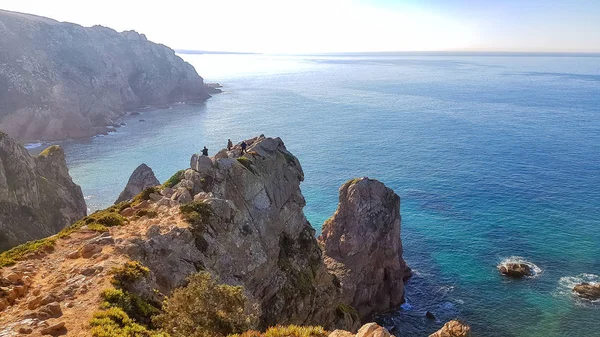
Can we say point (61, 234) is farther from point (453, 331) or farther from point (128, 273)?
point (453, 331)

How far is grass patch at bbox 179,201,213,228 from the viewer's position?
32406 mm

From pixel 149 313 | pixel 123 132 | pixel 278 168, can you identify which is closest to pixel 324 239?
pixel 278 168

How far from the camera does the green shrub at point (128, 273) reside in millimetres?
23153

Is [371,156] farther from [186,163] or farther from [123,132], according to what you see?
[123,132]

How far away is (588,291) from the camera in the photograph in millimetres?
59875

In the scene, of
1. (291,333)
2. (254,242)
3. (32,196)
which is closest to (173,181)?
(254,242)

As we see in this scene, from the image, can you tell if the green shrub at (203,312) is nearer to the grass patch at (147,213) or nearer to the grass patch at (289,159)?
the grass patch at (147,213)

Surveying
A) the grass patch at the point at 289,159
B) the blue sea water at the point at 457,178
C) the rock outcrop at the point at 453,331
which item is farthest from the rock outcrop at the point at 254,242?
the blue sea water at the point at 457,178

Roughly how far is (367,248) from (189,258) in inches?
1639

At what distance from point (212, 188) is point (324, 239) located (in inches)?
1379

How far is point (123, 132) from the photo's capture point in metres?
156

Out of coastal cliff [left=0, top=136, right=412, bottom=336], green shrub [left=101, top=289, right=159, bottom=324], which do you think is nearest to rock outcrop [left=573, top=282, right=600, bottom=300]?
coastal cliff [left=0, top=136, right=412, bottom=336]

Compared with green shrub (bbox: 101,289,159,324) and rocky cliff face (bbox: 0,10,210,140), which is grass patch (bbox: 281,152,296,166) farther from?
rocky cliff face (bbox: 0,10,210,140)

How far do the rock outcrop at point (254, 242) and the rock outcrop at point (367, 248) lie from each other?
14.0 m
